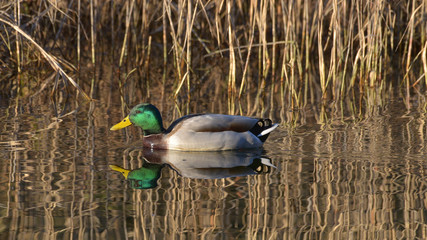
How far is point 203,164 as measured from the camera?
6.13 meters

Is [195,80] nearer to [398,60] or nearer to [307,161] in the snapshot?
[398,60]

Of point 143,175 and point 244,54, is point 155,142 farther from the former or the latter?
point 244,54

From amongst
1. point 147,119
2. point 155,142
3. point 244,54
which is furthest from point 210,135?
point 244,54

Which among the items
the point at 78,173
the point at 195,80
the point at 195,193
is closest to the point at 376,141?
the point at 195,193

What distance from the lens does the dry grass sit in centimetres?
870

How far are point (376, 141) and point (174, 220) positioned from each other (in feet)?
9.22

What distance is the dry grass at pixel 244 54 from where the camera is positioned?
8.70 meters

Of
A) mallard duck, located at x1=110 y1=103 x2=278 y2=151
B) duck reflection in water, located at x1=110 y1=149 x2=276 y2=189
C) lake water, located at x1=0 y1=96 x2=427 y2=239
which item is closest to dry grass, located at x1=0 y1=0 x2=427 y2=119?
lake water, located at x1=0 y1=96 x2=427 y2=239

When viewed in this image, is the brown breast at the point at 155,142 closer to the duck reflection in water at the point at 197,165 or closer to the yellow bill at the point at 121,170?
the duck reflection in water at the point at 197,165

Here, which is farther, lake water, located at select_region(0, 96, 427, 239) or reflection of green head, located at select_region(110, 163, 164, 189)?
reflection of green head, located at select_region(110, 163, 164, 189)

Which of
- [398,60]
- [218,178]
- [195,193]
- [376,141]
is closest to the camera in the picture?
[195,193]

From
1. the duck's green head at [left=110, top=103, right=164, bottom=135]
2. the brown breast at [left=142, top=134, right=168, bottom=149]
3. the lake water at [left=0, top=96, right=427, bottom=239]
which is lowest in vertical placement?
the lake water at [left=0, top=96, right=427, bottom=239]

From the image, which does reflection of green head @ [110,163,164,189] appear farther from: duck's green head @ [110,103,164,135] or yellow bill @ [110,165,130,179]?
duck's green head @ [110,103,164,135]

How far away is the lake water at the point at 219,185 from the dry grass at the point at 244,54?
1385 mm
